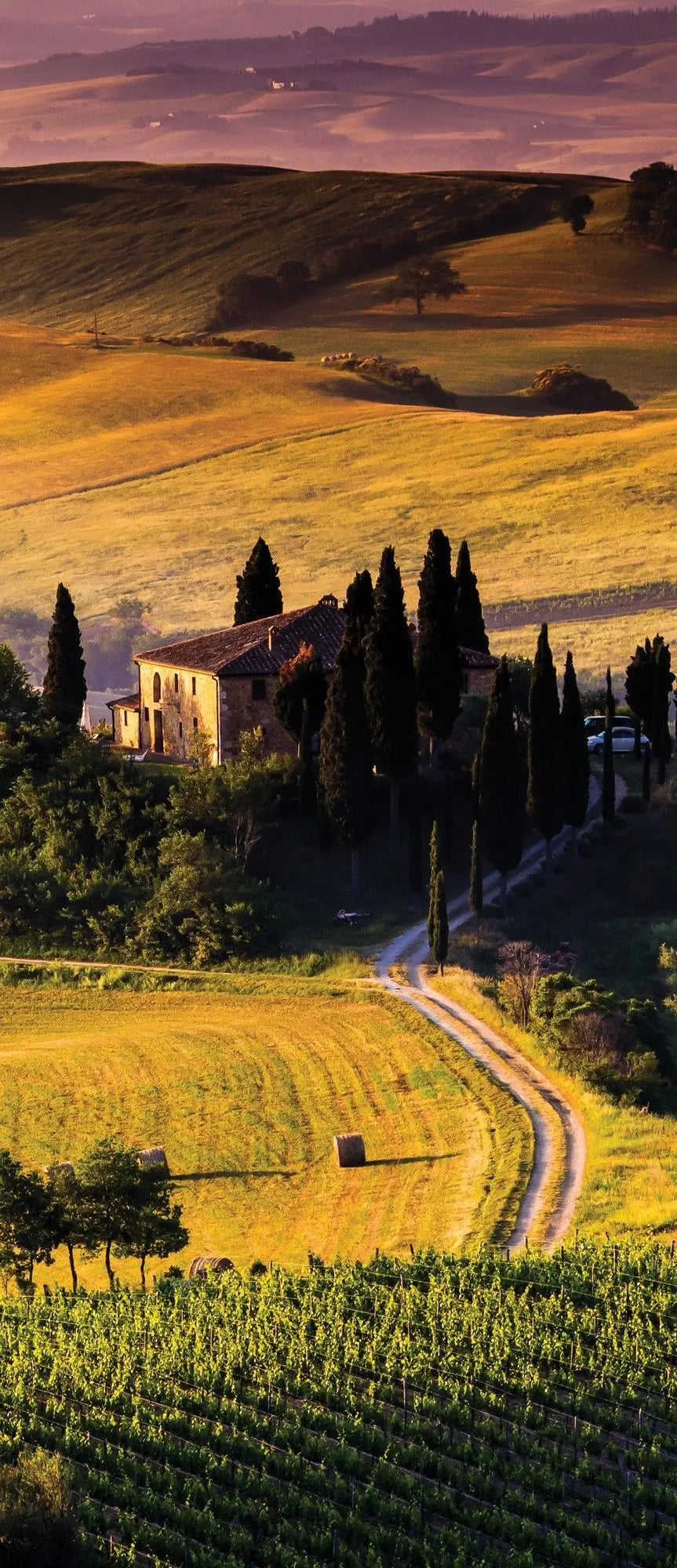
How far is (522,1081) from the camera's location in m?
58.9

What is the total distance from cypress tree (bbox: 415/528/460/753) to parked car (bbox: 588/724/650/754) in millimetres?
10081

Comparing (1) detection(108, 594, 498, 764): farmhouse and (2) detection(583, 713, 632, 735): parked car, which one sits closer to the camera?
(1) detection(108, 594, 498, 764): farmhouse

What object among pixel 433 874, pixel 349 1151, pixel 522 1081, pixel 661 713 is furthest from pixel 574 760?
pixel 349 1151

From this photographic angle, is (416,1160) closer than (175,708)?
Yes

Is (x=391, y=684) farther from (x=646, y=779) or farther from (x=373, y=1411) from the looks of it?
(x=373, y=1411)

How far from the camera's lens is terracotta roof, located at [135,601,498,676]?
82625 millimetres

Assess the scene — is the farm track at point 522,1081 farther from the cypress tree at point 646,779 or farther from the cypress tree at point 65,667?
the cypress tree at point 65,667

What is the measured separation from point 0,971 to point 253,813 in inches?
409

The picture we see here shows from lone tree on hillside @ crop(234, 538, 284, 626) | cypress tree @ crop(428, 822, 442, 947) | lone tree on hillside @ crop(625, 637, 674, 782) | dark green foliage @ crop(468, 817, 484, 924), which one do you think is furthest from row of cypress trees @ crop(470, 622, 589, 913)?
lone tree on hillside @ crop(234, 538, 284, 626)

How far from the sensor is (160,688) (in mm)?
87562

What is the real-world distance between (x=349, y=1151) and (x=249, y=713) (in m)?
30.7

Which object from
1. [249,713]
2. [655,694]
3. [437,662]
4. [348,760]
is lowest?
[348,760]

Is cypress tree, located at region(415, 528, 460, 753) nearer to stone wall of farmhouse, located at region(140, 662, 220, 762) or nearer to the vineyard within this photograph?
stone wall of farmhouse, located at region(140, 662, 220, 762)

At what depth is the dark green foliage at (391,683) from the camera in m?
76.9
